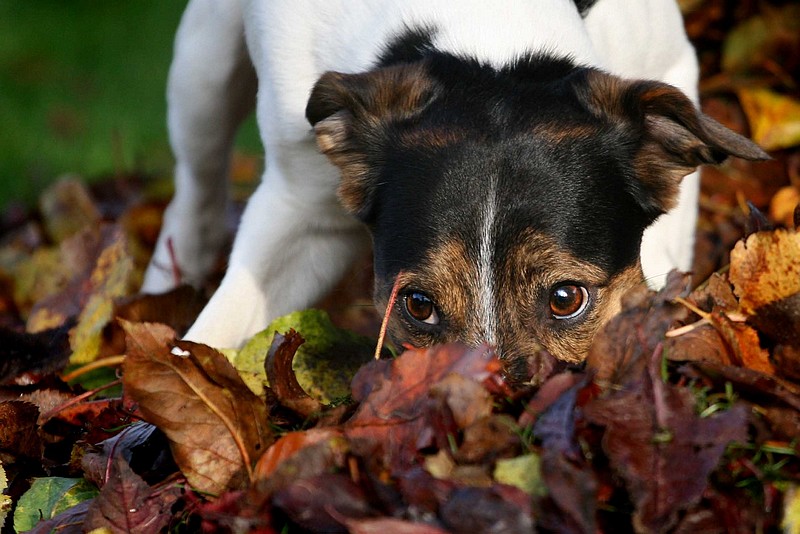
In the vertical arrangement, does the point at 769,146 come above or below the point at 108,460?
below

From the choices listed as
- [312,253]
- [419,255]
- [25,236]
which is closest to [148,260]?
[25,236]

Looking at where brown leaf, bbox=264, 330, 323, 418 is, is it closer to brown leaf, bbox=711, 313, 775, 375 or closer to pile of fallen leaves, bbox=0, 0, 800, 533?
pile of fallen leaves, bbox=0, 0, 800, 533

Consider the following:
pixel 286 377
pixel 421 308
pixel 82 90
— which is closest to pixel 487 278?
pixel 421 308

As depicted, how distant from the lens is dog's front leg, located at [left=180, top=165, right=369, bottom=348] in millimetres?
3588

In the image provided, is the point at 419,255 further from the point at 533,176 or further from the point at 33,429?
the point at 33,429

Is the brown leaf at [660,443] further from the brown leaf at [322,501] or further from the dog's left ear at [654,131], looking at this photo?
the dog's left ear at [654,131]

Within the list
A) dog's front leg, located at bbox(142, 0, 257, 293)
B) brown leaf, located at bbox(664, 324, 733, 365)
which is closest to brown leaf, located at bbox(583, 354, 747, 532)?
brown leaf, located at bbox(664, 324, 733, 365)

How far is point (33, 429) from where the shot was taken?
2.69 metres

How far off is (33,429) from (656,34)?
2.62 metres

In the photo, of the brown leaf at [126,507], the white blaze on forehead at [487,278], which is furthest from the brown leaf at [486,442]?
the white blaze on forehead at [487,278]

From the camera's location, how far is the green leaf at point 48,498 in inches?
96.0

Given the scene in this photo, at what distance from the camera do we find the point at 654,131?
3.12 metres

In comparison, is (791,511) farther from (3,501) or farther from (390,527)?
(3,501)

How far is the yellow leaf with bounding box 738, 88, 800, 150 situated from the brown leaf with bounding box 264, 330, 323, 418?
3.40 metres
